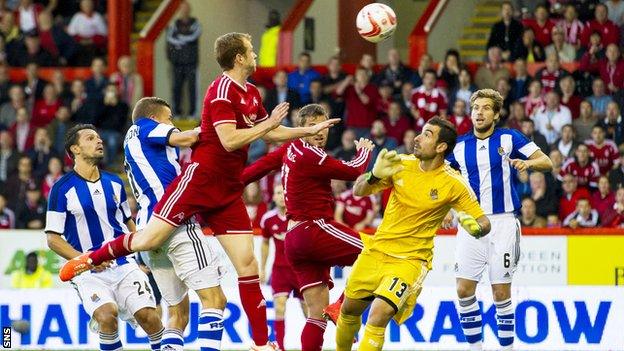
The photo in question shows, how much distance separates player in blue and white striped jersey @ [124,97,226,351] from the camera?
36.5 ft

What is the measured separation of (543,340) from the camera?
51.0ft

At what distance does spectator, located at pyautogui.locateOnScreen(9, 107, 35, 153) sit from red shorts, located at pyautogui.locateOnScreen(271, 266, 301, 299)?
28.7 ft

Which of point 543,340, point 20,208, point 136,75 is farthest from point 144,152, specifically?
point 136,75

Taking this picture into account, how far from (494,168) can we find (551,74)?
8078mm

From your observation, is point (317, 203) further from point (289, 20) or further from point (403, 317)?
point (289, 20)

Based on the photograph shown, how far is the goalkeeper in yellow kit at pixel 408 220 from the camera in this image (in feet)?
36.8

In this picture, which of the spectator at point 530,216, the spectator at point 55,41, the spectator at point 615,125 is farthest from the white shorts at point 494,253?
the spectator at point 55,41

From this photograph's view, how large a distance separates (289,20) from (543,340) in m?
Answer: 10.3

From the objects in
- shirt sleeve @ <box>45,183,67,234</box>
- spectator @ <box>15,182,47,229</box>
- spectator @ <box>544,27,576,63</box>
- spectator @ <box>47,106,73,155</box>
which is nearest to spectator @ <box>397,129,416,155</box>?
spectator @ <box>544,27,576,63</box>

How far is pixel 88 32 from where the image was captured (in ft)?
84.1

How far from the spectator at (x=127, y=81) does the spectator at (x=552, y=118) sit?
23.4ft

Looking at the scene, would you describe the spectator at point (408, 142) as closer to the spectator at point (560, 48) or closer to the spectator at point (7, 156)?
the spectator at point (560, 48)

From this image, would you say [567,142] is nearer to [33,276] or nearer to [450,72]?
[450,72]

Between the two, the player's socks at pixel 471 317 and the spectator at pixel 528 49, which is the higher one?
the spectator at pixel 528 49
